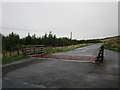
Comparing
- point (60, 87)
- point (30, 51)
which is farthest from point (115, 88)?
point (30, 51)

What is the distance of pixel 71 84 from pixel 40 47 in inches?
416

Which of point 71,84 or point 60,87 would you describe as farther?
point 71,84

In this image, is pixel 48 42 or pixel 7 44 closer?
pixel 7 44

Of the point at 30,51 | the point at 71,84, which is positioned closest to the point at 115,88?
the point at 71,84

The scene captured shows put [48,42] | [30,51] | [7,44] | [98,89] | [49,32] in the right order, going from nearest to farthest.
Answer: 1. [98,89]
2. [30,51]
3. [7,44]
4. [48,42]
5. [49,32]

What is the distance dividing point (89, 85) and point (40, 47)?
10.9 m

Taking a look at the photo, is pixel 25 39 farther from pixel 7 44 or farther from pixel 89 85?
pixel 89 85

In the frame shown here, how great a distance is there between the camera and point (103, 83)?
15.6 ft

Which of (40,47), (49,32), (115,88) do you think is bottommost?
(115,88)

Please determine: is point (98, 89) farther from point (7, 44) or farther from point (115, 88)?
point (7, 44)

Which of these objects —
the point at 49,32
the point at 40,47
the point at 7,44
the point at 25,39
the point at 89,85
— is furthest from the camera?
the point at 49,32

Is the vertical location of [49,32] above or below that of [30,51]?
above

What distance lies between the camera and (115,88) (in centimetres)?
428

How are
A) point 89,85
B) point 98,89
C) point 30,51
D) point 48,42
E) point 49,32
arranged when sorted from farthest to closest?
point 49,32 < point 48,42 < point 30,51 < point 89,85 < point 98,89
